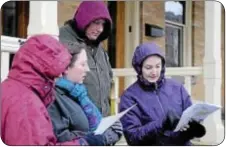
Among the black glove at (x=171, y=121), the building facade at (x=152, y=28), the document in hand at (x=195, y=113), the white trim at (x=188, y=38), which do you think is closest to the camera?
the document in hand at (x=195, y=113)

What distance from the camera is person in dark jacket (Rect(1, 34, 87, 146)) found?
1772 mm

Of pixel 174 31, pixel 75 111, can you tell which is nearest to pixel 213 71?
pixel 174 31

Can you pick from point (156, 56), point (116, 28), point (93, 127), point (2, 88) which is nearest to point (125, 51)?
point (116, 28)

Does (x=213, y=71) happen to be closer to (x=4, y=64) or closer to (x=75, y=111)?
(x=4, y=64)

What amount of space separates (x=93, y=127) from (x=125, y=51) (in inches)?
198

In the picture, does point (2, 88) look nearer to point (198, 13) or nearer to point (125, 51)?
point (125, 51)

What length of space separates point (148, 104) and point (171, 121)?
0.23 metres

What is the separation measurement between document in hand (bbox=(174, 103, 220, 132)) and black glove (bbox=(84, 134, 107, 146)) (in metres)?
0.55

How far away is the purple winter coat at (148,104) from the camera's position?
2.67m

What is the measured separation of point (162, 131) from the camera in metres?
2.62

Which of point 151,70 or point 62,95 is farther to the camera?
point 151,70

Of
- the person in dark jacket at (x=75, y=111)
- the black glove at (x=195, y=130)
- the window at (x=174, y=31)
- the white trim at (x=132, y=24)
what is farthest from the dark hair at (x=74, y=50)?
the window at (x=174, y=31)

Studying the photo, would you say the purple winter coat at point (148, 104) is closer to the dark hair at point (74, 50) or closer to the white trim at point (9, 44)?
the dark hair at point (74, 50)

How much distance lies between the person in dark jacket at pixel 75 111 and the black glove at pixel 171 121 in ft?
1.25
